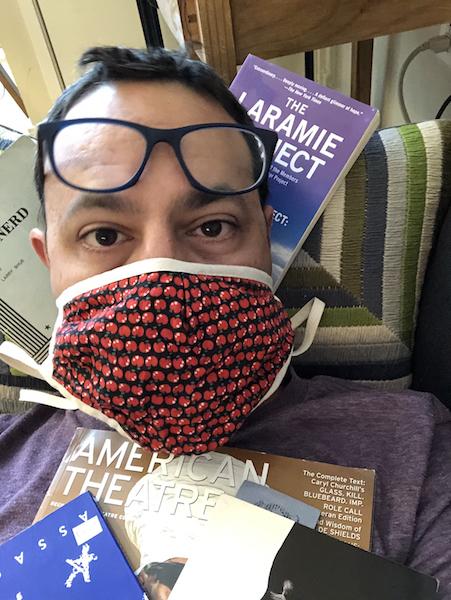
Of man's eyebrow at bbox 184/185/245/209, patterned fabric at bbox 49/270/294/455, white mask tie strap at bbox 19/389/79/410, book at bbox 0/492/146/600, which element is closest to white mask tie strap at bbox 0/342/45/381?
white mask tie strap at bbox 19/389/79/410

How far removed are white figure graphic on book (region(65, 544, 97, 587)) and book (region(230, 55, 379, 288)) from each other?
0.45m

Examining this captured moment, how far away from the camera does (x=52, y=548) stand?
0.69 meters

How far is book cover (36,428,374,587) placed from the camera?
0.70 metres

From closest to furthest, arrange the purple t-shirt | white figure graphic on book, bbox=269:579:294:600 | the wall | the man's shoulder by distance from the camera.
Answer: white figure graphic on book, bbox=269:579:294:600 → the purple t-shirt → the man's shoulder → the wall

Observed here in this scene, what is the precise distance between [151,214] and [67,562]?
0.42 meters

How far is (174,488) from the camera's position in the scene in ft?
2.46

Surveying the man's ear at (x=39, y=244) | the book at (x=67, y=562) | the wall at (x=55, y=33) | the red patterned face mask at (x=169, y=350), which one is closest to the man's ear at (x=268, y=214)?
the red patterned face mask at (x=169, y=350)

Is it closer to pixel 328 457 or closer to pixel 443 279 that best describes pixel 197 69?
pixel 443 279

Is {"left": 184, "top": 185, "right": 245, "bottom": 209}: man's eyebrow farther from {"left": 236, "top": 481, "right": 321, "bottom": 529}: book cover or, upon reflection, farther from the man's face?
{"left": 236, "top": 481, "right": 321, "bottom": 529}: book cover

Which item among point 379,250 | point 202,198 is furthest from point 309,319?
point 202,198

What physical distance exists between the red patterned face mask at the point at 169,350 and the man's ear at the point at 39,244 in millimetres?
152

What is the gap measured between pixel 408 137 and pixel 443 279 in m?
0.23

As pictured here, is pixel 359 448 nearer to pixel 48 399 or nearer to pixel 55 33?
pixel 48 399

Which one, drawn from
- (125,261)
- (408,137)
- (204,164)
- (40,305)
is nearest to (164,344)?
(125,261)
